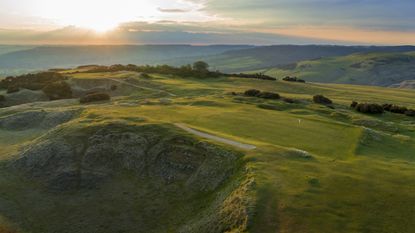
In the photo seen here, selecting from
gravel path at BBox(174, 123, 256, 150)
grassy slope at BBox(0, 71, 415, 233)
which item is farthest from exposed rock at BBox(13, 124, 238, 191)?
grassy slope at BBox(0, 71, 415, 233)

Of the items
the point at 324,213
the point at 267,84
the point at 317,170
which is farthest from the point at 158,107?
the point at 267,84

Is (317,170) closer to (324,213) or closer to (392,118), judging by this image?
(324,213)

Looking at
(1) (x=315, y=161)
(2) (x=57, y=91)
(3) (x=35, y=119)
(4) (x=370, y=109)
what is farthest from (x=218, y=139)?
(2) (x=57, y=91)

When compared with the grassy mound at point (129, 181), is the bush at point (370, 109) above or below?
above

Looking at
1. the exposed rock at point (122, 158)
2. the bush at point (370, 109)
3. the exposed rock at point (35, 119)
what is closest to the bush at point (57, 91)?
the exposed rock at point (35, 119)

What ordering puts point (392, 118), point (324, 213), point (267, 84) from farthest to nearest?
1. point (267, 84)
2. point (392, 118)
3. point (324, 213)

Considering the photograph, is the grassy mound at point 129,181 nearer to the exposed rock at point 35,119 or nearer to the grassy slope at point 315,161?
the grassy slope at point 315,161

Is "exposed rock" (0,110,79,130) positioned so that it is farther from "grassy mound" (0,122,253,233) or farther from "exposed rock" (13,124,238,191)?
"exposed rock" (13,124,238,191)
